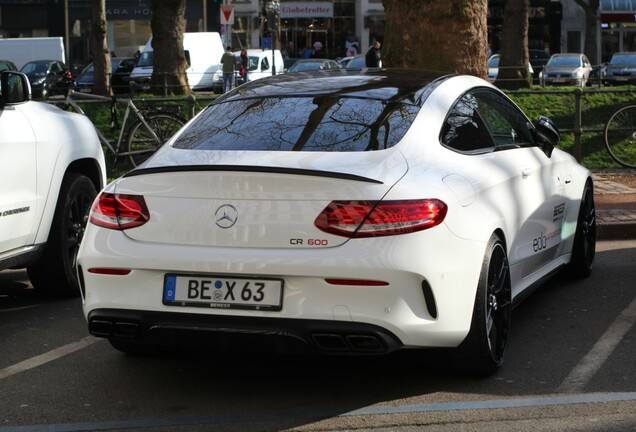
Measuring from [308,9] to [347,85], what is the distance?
2445 inches

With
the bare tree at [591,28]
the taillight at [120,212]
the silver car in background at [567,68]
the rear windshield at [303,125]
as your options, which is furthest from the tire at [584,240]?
the bare tree at [591,28]

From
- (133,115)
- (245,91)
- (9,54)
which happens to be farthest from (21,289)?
(9,54)

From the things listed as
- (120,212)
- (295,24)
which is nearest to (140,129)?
(120,212)

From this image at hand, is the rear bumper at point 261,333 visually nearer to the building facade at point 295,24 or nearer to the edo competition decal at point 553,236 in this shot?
the edo competition decal at point 553,236

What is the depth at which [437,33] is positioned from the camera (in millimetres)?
11859

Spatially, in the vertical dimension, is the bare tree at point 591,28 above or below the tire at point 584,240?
above

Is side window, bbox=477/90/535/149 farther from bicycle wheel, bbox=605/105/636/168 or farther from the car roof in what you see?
bicycle wheel, bbox=605/105/636/168

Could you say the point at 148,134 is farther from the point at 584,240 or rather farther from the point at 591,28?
the point at 591,28

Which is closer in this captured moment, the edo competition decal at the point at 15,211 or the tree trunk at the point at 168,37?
the edo competition decal at the point at 15,211

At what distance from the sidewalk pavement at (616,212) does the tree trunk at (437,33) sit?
74.6 inches

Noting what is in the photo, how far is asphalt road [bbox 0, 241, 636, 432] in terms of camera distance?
5.03 m

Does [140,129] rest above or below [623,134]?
above

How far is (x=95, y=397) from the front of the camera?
5484 mm

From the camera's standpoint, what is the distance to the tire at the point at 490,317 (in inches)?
215
